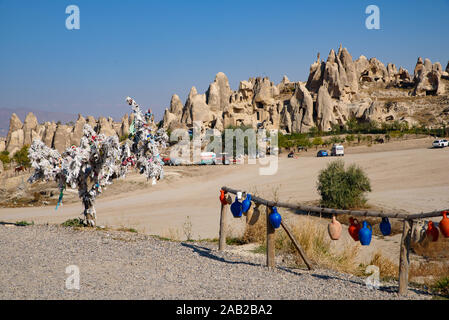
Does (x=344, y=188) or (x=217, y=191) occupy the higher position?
(x=344, y=188)

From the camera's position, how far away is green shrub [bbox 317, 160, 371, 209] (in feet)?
66.4

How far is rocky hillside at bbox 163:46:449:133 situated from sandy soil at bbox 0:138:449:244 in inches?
1299

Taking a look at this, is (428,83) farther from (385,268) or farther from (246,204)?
(246,204)

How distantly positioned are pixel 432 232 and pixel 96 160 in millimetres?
7850

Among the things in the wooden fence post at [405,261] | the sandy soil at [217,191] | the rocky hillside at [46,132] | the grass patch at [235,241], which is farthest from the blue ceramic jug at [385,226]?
the rocky hillside at [46,132]

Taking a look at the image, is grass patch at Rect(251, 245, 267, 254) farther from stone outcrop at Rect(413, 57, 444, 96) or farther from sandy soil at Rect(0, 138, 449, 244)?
stone outcrop at Rect(413, 57, 444, 96)

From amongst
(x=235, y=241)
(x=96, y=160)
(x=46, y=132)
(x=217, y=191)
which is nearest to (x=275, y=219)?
(x=235, y=241)

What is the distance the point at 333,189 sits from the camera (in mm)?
20406

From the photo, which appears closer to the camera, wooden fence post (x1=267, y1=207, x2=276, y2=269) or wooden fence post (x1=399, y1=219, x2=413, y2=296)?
wooden fence post (x1=399, y1=219, x2=413, y2=296)

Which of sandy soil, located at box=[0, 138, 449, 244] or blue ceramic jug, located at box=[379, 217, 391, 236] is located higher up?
blue ceramic jug, located at box=[379, 217, 391, 236]

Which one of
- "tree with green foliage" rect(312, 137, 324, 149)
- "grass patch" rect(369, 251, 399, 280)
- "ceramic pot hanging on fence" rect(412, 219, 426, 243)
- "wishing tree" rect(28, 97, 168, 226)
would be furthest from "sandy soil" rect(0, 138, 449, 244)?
"tree with green foliage" rect(312, 137, 324, 149)

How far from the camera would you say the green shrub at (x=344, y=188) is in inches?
797

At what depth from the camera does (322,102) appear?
74.5 meters

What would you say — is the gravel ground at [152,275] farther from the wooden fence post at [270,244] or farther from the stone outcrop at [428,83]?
the stone outcrop at [428,83]
